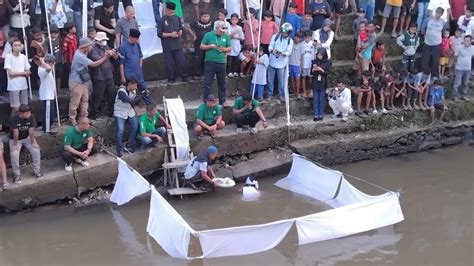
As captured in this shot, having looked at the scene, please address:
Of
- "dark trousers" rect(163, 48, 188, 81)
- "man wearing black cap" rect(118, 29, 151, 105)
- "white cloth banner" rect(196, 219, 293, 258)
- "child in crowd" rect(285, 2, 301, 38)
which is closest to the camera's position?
"white cloth banner" rect(196, 219, 293, 258)

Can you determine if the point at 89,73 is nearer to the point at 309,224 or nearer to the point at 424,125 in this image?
the point at 309,224

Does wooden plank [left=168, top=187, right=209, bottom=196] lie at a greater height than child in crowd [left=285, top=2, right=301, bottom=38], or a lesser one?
lesser

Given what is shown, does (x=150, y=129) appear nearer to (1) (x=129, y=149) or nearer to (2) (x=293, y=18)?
(1) (x=129, y=149)

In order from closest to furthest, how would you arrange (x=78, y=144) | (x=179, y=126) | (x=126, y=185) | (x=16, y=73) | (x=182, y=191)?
(x=126, y=185), (x=16, y=73), (x=78, y=144), (x=182, y=191), (x=179, y=126)

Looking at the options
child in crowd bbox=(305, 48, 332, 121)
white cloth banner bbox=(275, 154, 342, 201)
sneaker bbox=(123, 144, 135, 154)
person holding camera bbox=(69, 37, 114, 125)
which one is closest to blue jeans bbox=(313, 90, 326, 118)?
child in crowd bbox=(305, 48, 332, 121)

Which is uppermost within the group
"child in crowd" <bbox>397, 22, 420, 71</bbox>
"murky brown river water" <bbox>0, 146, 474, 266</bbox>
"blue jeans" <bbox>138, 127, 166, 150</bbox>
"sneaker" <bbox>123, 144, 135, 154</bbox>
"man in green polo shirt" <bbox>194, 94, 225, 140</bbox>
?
"child in crowd" <bbox>397, 22, 420, 71</bbox>

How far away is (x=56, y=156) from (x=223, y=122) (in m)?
3.52

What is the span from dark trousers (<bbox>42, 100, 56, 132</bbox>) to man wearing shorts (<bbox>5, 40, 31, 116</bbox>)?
475 millimetres

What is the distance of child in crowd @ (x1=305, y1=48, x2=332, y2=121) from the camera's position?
14.8 m

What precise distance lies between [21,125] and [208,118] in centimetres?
391

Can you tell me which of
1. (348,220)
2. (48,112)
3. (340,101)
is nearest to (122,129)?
(48,112)

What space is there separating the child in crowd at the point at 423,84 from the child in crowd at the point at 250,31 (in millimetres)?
4297

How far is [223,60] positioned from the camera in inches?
558

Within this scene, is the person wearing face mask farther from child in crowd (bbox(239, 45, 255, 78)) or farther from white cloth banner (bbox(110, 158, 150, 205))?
child in crowd (bbox(239, 45, 255, 78))
